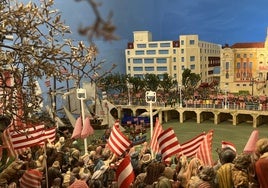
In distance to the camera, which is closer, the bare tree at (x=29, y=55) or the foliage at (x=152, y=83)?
the bare tree at (x=29, y=55)

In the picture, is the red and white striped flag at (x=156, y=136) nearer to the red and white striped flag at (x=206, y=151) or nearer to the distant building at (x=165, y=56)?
the red and white striped flag at (x=206, y=151)

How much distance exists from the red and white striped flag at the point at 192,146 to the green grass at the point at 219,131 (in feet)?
59.9

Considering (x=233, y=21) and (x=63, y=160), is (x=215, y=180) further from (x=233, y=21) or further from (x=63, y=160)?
(x=233, y=21)

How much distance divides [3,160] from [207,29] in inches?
3694

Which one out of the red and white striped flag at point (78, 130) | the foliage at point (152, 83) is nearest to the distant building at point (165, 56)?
the foliage at point (152, 83)

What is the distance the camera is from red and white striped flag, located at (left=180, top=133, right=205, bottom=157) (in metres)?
9.76

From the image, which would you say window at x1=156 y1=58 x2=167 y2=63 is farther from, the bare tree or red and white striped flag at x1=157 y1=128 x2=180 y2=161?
the bare tree

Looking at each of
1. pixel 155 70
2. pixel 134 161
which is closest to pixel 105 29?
pixel 134 161

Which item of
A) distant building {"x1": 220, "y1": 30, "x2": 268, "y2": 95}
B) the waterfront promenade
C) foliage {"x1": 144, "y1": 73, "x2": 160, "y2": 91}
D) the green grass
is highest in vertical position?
distant building {"x1": 220, "y1": 30, "x2": 268, "y2": 95}

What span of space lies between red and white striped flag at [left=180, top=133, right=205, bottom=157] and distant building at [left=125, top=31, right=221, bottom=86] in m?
44.1

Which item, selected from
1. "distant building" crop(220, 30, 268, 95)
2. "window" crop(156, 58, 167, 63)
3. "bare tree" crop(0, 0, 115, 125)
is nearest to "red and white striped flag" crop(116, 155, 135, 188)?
"bare tree" crop(0, 0, 115, 125)

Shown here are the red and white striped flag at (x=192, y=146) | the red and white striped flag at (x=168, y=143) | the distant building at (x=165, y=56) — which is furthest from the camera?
the distant building at (x=165, y=56)

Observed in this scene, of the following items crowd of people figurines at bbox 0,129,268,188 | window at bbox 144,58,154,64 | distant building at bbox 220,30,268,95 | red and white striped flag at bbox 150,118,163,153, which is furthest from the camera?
window at bbox 144,58,154,64

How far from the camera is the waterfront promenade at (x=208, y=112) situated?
3319cm
